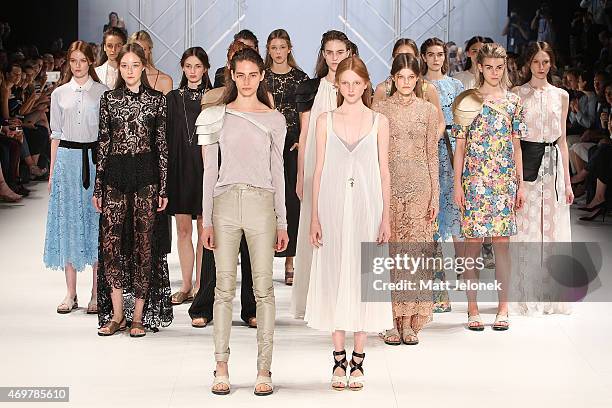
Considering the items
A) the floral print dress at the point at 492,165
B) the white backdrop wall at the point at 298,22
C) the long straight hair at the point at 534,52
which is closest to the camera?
the floral print dress at the point at 492,165

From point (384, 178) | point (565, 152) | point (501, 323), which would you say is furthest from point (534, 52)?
point (384, 178)

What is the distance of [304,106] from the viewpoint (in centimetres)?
566

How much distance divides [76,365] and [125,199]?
2.80 feet

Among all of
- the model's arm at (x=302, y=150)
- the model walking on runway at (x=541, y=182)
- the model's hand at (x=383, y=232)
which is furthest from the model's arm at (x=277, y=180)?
the model walking on runway at (x=541, y=182)

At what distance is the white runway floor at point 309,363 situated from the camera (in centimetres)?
456

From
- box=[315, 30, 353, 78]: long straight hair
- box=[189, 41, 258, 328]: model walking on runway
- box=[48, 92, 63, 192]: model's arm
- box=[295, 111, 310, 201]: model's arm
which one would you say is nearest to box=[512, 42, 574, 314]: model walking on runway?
box=[315, 30, 353, 78]: long straight hair

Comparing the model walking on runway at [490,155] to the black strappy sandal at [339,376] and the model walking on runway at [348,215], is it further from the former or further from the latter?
the black strappy sandal at [339,376]

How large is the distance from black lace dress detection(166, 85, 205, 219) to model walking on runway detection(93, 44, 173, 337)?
0.55 m

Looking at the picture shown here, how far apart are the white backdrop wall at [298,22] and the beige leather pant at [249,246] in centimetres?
873

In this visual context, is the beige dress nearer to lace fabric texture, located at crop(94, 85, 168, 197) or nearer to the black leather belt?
lace fabric texture, located at crop(94, 85, 168, 197)

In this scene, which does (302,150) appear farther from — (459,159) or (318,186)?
(318,186)

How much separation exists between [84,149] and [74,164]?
0.29ft

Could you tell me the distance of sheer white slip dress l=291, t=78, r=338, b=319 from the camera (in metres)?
5.60

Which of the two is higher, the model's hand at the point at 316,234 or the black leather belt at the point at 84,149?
the black leather belt at the point at 84,149
